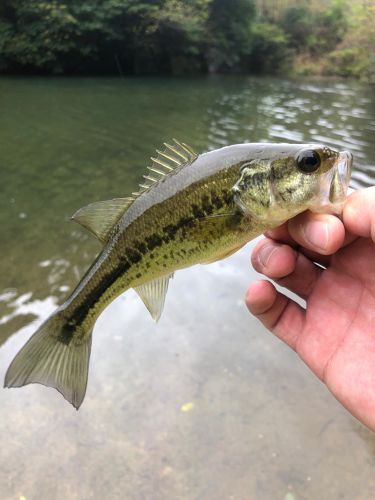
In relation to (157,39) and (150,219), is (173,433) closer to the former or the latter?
(150,219)

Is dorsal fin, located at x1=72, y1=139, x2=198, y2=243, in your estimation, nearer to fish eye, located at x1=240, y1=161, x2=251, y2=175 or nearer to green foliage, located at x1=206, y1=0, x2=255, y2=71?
fish eye, located at x1=240, y1=161, x2=251, y2=175

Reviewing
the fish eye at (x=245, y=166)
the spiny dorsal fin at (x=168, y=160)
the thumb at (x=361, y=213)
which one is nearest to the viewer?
the thumb at (x=361, y=213)

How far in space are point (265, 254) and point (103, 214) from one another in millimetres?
941

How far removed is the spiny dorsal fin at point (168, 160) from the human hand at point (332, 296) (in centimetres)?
65

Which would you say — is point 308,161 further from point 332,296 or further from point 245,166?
point 332,296

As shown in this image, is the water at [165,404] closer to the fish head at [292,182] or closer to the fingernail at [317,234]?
the fingernail at [317,234]

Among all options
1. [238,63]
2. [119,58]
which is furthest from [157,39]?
[238,63]

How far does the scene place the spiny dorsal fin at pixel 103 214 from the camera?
264 centimetres

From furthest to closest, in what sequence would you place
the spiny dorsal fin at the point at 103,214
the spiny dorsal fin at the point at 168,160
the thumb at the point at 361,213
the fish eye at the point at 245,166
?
the spiny dorsal fin at the point at 103,214, the spiny dorsal fin at the point at 168,160, the fish eye at the point at 245,166, the thumb at the point at 361,213

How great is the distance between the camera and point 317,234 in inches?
87.9

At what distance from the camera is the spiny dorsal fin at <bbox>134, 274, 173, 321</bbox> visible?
2797 millimetres

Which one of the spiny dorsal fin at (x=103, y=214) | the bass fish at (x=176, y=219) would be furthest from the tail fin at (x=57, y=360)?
the spiny dorsal fin at (x=103, y=214)

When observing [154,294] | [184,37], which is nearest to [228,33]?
[184,37]

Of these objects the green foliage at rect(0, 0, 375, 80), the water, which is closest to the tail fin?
the water
